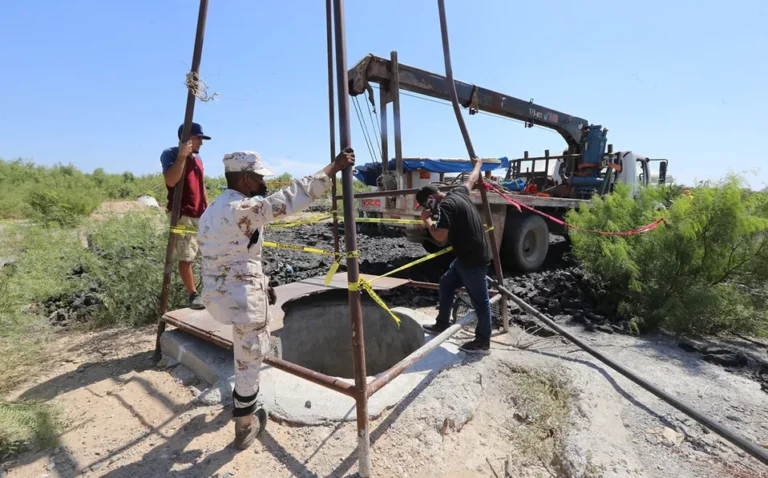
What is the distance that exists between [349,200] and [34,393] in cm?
288

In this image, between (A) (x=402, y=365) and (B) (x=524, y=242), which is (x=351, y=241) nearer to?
(A) (x=402, y=365)

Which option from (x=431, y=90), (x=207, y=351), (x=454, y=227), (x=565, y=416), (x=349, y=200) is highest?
(x=431, y=90)

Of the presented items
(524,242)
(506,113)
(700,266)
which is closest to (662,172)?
(506,113)

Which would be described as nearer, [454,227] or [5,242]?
A: [454,227]

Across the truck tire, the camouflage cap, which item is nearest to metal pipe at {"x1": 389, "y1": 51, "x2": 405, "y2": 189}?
the truck tire

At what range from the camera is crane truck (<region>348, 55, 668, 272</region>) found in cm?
570

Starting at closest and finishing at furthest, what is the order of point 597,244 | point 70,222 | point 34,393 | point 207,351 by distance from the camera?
point 34,393
point 207,351
point 597,244
point 70,222

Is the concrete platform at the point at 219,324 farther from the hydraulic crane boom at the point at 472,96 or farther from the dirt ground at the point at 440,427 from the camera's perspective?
the hydraulic crane boom at the point at 472,96

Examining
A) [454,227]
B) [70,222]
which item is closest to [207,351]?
[454,227]

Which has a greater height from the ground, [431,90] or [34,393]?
[431,90]

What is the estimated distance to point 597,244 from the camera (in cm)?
515

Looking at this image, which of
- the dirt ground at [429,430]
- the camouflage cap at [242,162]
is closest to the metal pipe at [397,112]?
the dirt ground at [429,430]

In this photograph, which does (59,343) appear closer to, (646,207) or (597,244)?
(597,244)

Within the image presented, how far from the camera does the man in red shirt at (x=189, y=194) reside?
307cm
